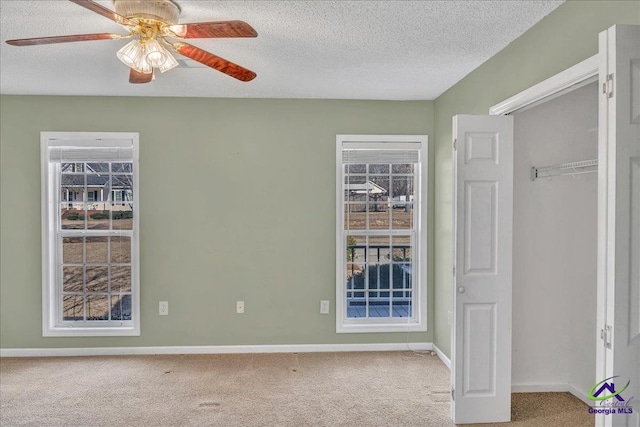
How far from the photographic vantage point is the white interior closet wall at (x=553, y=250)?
3.46m

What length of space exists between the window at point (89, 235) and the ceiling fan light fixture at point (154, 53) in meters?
2.34

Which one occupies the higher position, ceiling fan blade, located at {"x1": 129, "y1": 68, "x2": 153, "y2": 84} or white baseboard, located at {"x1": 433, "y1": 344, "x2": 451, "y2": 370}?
ceiling fan blade, located at {"x1": 129, "y1": 68, "x2": 153, "y2": 84}

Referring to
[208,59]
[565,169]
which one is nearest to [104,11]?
[208,59]

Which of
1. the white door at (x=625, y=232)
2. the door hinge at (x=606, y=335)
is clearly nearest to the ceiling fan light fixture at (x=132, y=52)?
the white door at (x=625, y=232)

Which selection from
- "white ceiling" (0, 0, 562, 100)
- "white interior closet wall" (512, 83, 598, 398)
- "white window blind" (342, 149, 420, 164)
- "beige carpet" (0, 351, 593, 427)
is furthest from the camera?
"white window blind" (342, 149, 420, 164)

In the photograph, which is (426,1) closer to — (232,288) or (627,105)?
(627,105)

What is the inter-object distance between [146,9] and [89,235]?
9.75 ft

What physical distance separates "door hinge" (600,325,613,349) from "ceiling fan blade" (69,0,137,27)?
7.65ft

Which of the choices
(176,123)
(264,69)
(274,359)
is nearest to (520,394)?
(274,359)

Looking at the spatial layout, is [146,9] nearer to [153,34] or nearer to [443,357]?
[153,34]

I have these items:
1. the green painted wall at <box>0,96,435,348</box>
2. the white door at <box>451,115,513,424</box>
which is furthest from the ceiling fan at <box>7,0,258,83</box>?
the green painted wall at <box>0,96,435,348</box>

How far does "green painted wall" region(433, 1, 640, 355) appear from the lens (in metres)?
2.18

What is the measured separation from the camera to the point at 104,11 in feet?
6.28

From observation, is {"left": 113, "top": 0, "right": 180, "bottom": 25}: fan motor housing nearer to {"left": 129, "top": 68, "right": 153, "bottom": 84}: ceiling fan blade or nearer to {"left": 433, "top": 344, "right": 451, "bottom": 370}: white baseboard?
{"left": 129, "top": 68, "right": 153, "bottom": 84}: ceiling fan blade
